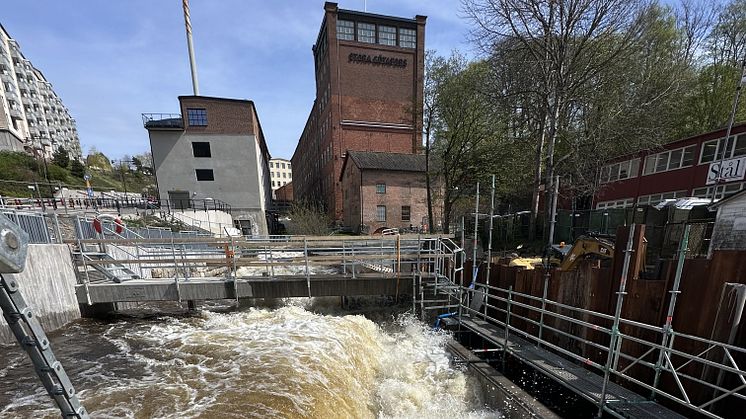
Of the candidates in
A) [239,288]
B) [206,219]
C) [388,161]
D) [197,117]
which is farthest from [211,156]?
[239,288]

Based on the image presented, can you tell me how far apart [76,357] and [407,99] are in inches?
1530

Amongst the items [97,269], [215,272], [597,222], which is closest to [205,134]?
[215,272]

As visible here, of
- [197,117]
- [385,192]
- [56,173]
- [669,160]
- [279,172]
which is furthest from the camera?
[279,172]

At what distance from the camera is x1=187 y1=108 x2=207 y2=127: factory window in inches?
1309

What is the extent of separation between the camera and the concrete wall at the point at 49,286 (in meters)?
7.28

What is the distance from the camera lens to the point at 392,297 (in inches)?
452

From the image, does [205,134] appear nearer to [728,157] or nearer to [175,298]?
[175,298]

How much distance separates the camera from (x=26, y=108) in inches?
2259

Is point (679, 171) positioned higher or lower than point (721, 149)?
lower

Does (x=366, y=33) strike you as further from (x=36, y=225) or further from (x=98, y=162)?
(x=98, y=162)

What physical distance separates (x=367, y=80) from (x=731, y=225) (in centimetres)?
3518

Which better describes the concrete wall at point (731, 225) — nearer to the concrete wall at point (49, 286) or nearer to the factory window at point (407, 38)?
the concrete wall at point (49, 286)

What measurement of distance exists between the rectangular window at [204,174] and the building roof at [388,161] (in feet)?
50.4

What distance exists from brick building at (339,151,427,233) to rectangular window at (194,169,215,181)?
629 inches
